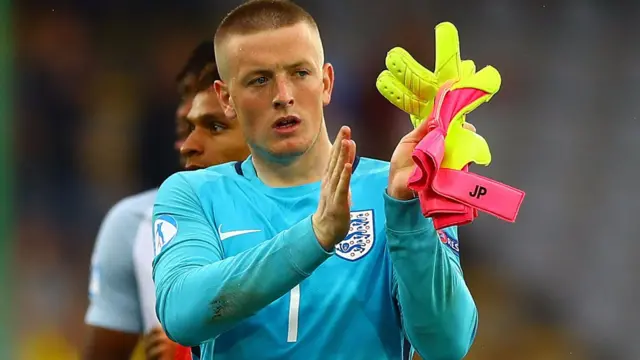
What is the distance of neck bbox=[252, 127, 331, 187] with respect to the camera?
1.78m

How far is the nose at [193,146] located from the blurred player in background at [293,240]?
923mm

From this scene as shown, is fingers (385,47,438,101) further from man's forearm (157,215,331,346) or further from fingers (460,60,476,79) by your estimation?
man's forearm (157,215,331,346)

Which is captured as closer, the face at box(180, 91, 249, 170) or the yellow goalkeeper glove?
the yellow goalkeeper glove

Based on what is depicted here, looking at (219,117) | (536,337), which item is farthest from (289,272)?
(536,337)

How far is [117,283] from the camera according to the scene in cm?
326

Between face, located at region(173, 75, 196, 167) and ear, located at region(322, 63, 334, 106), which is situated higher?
ear, located at region(322, 63, 334, 106)

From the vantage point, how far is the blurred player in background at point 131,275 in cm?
306

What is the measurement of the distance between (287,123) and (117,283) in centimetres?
170

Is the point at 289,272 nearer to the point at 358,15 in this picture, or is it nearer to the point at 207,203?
the point at 207,203

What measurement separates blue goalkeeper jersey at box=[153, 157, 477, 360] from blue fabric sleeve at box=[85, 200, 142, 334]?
1.45 metres

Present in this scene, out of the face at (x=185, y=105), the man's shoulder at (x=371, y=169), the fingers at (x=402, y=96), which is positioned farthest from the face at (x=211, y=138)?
the fingers at (x=402, y=96)

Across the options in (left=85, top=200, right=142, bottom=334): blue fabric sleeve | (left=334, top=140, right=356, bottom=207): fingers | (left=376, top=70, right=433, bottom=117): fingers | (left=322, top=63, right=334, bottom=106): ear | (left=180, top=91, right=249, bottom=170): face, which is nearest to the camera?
(left=334, top=140, right=356, bottom=207): fingers

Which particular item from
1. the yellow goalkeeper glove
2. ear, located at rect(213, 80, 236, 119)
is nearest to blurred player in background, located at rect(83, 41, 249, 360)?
ear, located at rect(213, 80, 236, 119)

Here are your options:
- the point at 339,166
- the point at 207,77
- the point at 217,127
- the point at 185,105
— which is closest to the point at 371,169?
the point at 339,166
